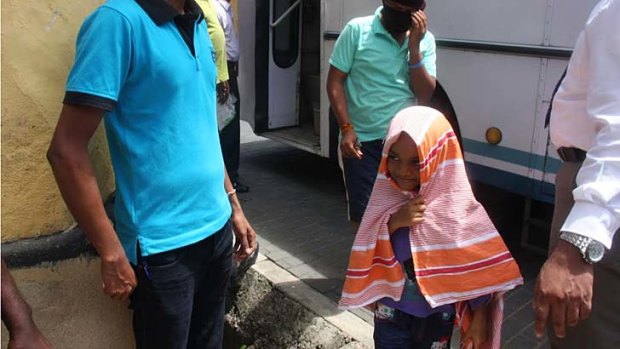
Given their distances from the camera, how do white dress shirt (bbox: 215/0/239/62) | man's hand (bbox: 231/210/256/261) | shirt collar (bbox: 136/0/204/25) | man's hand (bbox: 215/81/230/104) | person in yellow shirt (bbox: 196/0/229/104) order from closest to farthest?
1. shirt collar (bbox: 136/0/204/25)
2. man's hand (bbox: 231/210/256/261)
3. person in yellow shirt (bbox: 196/0/229/104)
4. man's hand (bbox: 215/81/230/104)
5. white dress shirt (bbox: 215/0/239/62)

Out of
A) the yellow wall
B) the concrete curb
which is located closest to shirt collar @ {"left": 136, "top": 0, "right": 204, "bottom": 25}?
the yellow wall

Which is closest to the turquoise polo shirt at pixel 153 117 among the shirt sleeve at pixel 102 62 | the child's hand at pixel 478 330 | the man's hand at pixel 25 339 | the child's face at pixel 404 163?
the shirt sleeve at pixel 102 62

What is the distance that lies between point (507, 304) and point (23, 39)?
259cm

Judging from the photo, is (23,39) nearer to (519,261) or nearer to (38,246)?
(38,246)

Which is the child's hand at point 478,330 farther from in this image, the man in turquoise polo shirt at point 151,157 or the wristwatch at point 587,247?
the man in turquoise polo shirt at point 151,157

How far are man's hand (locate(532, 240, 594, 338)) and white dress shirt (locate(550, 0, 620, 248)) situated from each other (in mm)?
68

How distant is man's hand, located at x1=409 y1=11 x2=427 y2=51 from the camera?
9.28 feet

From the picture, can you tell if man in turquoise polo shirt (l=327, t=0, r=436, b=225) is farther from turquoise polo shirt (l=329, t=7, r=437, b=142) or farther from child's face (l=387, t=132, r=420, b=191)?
child's face (l=387, t=132, r=420, b=191)

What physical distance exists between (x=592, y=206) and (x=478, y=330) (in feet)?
2.11

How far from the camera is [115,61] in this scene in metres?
1.56

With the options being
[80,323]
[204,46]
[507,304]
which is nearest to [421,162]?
[204,46]

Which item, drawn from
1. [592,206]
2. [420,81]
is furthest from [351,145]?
[592,206]

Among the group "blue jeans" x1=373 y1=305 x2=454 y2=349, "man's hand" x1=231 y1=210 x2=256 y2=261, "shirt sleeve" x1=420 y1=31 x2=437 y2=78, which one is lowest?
A: "blue jeans" x1=373 y1=305 x2=454 y2=349

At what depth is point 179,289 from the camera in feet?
6.10
